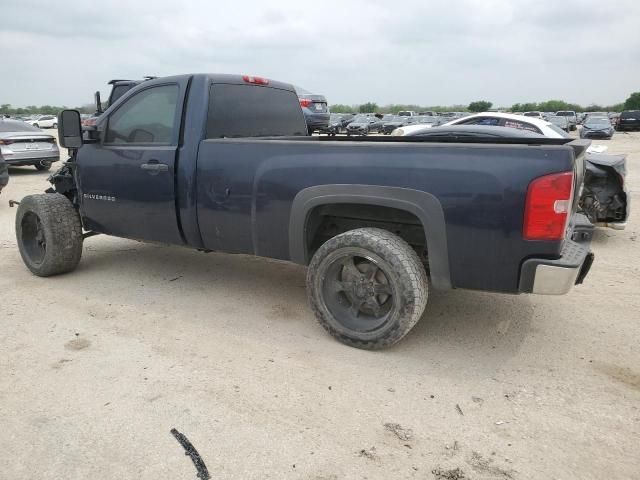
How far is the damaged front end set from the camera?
245 inches

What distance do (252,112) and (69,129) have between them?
1.57m

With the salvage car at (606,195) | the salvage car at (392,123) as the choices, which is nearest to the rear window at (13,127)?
the salvage car at (606,195)

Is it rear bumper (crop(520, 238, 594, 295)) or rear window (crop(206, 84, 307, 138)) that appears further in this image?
rear window (crop(206, 84, 307, 138))

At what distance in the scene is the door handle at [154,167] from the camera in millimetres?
4191

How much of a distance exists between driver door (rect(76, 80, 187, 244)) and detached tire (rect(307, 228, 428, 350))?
1.42m

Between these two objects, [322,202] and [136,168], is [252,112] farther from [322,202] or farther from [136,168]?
[322,202]

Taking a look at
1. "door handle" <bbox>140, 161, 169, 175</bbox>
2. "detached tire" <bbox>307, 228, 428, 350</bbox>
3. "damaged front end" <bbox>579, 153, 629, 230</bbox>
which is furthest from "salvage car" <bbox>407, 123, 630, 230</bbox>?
"door handle" <bbox>140, 161, 169, 175</bbox>

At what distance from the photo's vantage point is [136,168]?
4.41 metres

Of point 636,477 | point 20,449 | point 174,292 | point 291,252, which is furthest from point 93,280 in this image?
point 636,477

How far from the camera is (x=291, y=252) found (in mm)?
3758

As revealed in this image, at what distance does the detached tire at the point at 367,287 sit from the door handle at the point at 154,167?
1489mm

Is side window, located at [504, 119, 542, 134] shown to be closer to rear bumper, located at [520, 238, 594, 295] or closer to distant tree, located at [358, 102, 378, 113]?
rear bumper, located at [520, 238, 594, 295]

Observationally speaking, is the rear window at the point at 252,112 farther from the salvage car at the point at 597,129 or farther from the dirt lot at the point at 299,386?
the salvage car at the point at 597,129

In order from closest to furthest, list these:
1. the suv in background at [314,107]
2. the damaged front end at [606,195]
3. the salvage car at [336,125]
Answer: the damaged front end at [606,195] → the salvage car at [336,125] → the suv in background at [314,107]
